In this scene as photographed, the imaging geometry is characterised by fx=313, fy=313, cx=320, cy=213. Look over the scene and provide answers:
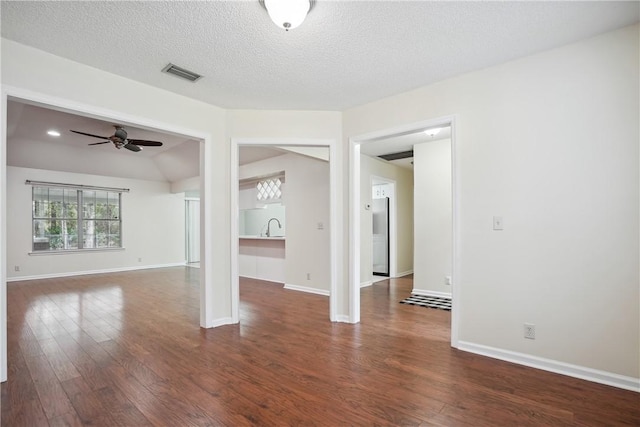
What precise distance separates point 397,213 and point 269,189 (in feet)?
9.67

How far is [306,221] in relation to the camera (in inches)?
221

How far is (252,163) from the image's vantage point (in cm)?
665

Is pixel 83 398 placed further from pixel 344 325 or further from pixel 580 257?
pixel 580 257

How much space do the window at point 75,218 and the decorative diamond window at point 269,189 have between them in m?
4.15

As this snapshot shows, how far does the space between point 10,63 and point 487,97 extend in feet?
12.8

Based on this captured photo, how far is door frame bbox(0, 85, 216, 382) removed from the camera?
91.0 inches

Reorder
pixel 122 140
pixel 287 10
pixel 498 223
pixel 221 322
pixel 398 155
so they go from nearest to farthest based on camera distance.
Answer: pixel 287 10
pixel 498 223
pixel 221 322
pixel 122 140
pixel 398 155

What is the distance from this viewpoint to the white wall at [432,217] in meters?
5.13

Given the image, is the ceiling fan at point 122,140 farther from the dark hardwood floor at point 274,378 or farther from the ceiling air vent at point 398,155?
the ceiling air vent at point 398,155

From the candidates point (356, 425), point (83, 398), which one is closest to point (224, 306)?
point (83, 398)

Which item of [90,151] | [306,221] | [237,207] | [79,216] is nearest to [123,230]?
[79,216]

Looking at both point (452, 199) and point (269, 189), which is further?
point (269, 189)

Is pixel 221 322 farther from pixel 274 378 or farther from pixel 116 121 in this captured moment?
pixel 116 121

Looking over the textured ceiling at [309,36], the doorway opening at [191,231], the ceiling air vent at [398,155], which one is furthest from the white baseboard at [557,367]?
the doorway opening at [191,231]
